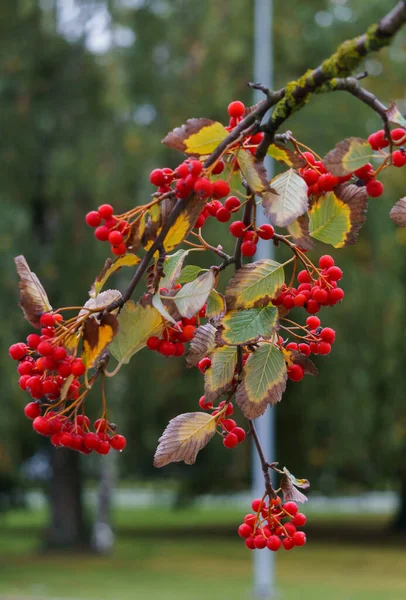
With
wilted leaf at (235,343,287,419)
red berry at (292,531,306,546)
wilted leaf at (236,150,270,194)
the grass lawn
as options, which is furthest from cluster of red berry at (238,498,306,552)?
the grass lawn

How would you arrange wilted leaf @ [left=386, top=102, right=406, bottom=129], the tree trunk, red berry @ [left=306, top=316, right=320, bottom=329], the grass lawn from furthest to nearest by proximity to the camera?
1. the tree trunk
2. the grass lawn
3. red berry @ [left=306, top=316, right=320, bottom=329]
4. wilted leaf @ [left=386, top=102, right=406, bottom=129]

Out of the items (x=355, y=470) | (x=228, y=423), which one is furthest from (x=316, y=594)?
(x=228, y=423)

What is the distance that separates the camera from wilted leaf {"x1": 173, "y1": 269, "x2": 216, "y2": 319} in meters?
0.83

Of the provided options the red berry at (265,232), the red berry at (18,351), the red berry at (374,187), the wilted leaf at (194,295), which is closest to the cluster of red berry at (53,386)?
the red berry at (18,351)

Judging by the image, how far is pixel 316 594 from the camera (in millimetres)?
11508

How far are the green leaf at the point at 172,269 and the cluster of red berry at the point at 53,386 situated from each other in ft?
0.36

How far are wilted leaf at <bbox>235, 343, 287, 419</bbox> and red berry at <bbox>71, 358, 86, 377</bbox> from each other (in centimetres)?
17

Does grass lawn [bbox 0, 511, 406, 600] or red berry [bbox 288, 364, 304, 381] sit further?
grass lawn [bbox 0, 511, 406, 600]

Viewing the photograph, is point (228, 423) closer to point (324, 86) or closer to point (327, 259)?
point (327, 259)

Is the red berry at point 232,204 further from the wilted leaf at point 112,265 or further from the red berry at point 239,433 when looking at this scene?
the red berry at point 239,433

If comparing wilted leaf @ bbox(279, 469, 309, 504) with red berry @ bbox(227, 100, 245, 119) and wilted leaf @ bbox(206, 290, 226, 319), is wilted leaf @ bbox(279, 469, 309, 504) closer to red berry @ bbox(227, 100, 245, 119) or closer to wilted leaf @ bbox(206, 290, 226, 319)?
wilted leaf @ bbox(206, 290, 226, 319)

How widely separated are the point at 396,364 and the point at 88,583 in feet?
18.6

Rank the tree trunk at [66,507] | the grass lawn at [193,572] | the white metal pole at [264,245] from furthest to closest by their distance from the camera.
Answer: the tree trunk at [66,507] < the grass lawn at [193,572] < the white metal pole at [264,245]

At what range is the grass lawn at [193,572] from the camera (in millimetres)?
11609
